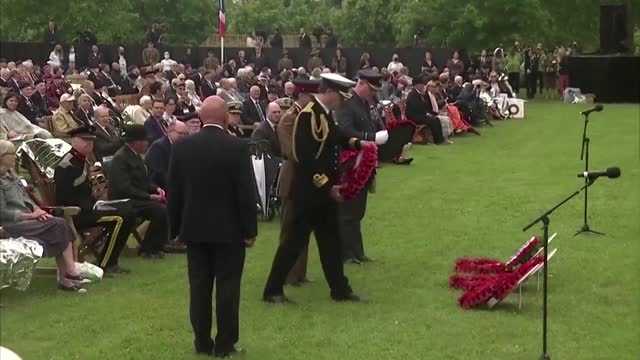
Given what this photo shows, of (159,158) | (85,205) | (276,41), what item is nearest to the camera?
(85,205)

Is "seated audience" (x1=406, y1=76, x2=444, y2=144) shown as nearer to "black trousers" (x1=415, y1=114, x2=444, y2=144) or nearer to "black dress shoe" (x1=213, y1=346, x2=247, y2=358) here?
"black trousers" (x1=415, y1=114, x2=444, y2=144)

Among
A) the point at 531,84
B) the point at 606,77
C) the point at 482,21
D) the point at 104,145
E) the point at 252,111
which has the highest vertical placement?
the point at 482,21

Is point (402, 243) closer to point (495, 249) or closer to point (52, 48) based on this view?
point (495, 249)

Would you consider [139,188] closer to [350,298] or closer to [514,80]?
[350,298]

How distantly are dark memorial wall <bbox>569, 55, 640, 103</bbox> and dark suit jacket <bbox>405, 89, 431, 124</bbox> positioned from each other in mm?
12594

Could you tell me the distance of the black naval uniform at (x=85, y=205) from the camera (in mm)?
10227

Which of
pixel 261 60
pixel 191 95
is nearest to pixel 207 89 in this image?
pixel 191 95

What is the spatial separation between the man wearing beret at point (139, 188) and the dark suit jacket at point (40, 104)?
27.8 feet

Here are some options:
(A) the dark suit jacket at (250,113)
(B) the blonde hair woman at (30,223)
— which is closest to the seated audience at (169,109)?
(A) the dark suit jacket at (250,113)

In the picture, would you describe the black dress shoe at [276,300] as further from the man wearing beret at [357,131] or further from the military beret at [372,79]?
the military beret at [372,79]

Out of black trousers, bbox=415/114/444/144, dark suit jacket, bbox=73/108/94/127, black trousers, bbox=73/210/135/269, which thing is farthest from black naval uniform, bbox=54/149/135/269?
black trousers, bbox=415/114/444/144

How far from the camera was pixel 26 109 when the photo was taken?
1814 cm

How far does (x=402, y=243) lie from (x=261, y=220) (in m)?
2.24

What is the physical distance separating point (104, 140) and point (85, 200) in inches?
144
